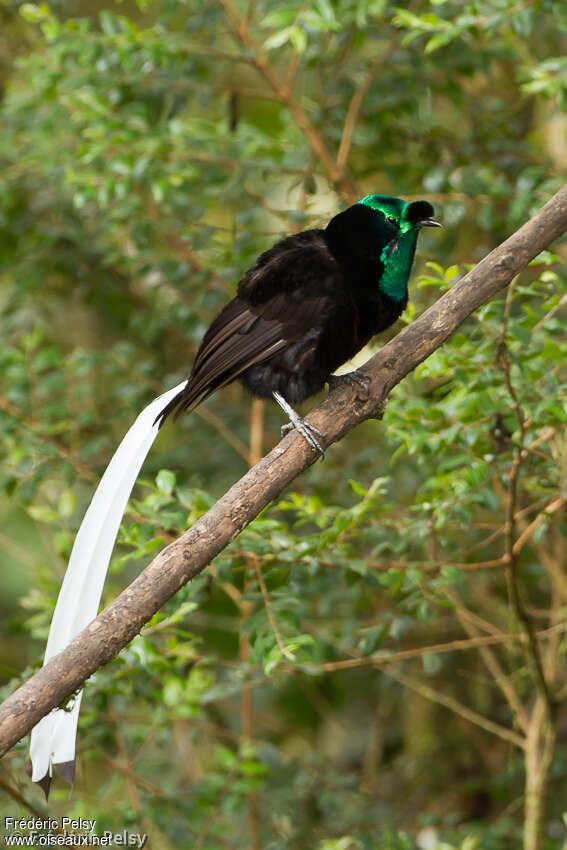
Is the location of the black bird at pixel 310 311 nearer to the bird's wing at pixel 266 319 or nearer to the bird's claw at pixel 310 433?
the bird's wing at pixel 266 319

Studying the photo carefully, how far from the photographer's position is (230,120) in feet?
10.4

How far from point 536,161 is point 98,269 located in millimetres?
1563

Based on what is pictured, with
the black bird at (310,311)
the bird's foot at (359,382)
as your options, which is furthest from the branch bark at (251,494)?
the black bird at (310,311)

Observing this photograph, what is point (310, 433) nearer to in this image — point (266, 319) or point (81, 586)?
point (266, 319)

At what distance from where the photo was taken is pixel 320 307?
2.13m

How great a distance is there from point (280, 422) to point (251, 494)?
1698 mm

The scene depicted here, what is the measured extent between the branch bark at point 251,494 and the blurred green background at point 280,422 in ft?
0.35

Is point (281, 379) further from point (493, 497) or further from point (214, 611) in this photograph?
point (214, 611)

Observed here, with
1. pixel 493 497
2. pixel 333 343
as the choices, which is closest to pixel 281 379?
pixel 333 343

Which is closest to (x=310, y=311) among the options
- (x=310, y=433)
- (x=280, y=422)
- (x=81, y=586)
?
(x=310, y=433)

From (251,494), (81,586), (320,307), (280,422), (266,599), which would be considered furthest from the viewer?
(280,422)

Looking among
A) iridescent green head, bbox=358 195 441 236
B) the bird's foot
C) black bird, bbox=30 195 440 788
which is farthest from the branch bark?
iridescent green head, bbox=358 195 441 236

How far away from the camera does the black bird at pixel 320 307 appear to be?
83.8 inches

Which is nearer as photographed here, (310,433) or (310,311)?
(310,433)
